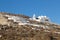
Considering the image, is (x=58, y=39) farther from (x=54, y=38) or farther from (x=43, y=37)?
(x=43, y=37)

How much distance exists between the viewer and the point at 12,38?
73.0 ft

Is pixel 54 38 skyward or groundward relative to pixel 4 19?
groundward

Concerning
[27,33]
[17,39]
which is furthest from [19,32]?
[17,39]

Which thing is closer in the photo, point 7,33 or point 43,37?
point 43,37

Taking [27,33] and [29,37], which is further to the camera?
[27,33]

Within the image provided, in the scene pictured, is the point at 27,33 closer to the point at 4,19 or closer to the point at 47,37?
the point at 47,37

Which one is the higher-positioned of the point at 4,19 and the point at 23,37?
the point at 4,19

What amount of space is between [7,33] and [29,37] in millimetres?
2797

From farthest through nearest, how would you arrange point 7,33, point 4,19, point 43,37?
point 4,19 → point 7,33 → point 43,37

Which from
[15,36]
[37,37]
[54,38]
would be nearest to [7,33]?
[15,36]

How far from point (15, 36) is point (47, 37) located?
11.8ft

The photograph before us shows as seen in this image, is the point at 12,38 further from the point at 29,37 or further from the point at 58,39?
the point at 58,39

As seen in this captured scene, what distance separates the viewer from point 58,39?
23094 millimetres

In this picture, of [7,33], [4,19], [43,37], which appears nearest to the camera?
[43,37]
